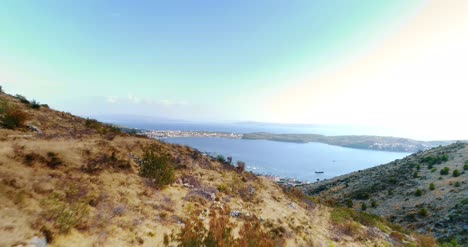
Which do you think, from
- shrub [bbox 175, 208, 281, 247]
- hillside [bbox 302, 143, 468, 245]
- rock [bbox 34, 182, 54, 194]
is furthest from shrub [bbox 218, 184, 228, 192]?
hillside [bbox 302, 143, 468, 245]

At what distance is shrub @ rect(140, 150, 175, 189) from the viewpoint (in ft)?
49.3

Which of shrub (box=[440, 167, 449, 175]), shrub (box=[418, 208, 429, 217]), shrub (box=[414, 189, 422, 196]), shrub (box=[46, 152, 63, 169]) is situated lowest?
shrub (box=[418, 208, 429, 217])

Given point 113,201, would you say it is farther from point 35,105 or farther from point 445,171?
point 445,171

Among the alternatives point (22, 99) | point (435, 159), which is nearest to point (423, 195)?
point (435, 159)

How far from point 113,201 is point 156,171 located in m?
4.97

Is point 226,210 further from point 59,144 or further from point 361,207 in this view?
point 361,207

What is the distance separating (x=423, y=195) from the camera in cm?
3000

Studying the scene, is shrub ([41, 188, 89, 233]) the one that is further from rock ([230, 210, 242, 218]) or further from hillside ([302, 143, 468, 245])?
hillside ([302, 143, 468, 245])

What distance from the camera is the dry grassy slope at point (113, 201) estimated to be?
822 centimetres

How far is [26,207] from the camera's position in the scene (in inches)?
327

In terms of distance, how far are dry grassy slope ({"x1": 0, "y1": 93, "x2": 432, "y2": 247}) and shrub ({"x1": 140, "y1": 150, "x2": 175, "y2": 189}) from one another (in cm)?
58

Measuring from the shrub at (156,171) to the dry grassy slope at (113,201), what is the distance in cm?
58

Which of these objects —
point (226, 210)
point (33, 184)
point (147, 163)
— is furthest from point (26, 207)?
point (226, 210)

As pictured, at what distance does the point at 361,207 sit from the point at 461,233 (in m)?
13.3
